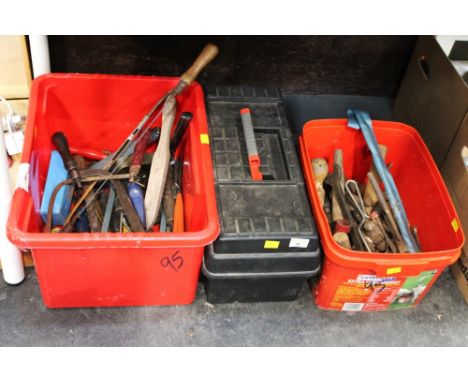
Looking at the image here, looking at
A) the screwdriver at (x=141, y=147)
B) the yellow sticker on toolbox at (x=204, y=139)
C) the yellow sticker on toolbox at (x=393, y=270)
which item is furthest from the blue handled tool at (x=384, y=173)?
the screwdriver at (x=141, y=147)

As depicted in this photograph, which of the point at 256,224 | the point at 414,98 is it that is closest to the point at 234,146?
the point at 256,224

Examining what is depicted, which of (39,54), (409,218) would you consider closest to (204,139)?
(39,54)

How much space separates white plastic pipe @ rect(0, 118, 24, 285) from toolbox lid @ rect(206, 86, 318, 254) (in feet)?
1.33

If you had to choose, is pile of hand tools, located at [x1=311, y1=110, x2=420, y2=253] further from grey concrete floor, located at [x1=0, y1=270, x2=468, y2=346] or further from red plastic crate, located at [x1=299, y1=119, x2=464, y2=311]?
grey concrete floor, located at [x1=0, y1=270, x2=468, y2=346]

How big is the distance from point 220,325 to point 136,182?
1.22 feet

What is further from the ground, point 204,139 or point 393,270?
point 204,139

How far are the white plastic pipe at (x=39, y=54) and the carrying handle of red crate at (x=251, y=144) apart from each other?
461 mm

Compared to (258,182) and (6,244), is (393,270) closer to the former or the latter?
(258,182)

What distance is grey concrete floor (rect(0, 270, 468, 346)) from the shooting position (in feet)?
3.67

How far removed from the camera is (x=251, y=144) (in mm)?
1152

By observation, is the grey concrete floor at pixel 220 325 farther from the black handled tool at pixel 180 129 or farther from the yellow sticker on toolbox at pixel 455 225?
the black handled tool at pixel 180 129

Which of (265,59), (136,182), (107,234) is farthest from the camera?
(265,59)

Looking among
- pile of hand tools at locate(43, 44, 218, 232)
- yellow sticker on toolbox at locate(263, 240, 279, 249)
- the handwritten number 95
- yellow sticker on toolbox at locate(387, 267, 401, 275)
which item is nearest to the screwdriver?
pile of hand tools at locate(43, 44, 218, 232)

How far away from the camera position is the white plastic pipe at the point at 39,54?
1115mm
